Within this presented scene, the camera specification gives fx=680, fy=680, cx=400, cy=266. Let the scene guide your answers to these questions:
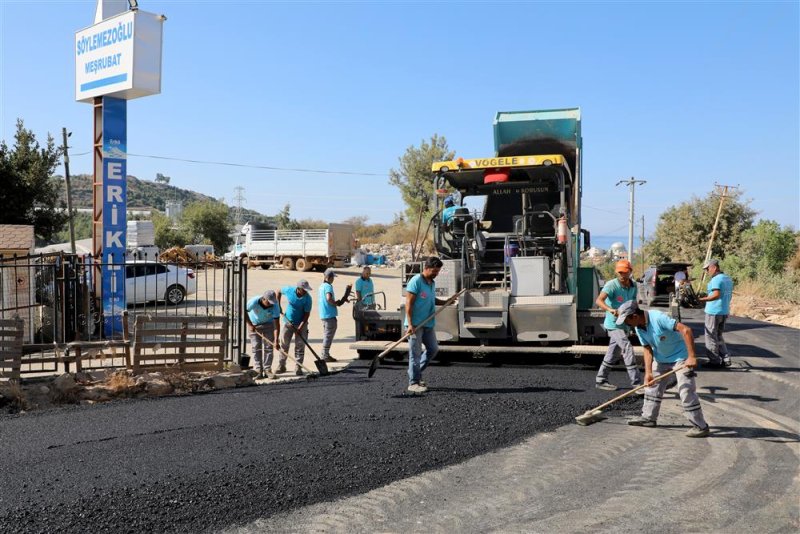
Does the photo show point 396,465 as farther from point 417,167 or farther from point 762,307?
point 417,167

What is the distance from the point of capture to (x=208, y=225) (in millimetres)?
50406

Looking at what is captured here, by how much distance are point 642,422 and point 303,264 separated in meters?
26.9

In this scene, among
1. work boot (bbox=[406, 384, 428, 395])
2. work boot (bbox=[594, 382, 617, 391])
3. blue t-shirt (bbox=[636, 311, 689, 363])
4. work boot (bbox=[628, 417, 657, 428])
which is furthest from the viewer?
work boot (bbox=[594, 382, 617, 391])

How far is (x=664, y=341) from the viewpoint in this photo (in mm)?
5480

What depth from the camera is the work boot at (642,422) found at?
576 cm

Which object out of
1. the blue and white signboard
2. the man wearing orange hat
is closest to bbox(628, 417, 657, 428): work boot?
the man wearing orange hat

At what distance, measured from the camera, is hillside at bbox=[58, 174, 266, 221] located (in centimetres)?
8906

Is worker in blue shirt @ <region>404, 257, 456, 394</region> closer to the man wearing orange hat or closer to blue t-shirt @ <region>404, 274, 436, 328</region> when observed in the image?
blue t-shirt @ <region>404, 274, 436, 328</region>

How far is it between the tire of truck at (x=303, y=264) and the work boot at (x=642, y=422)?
88.0 ft

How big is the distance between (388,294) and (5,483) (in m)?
21.2

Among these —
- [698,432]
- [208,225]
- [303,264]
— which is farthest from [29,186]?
[208,225]

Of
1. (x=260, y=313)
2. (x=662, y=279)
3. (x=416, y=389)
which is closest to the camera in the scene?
(x=416, y=389)

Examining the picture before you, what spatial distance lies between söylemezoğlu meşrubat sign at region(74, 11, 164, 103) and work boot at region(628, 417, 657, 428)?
9739mm

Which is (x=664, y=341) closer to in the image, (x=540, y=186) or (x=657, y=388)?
(x=657, y=388)
